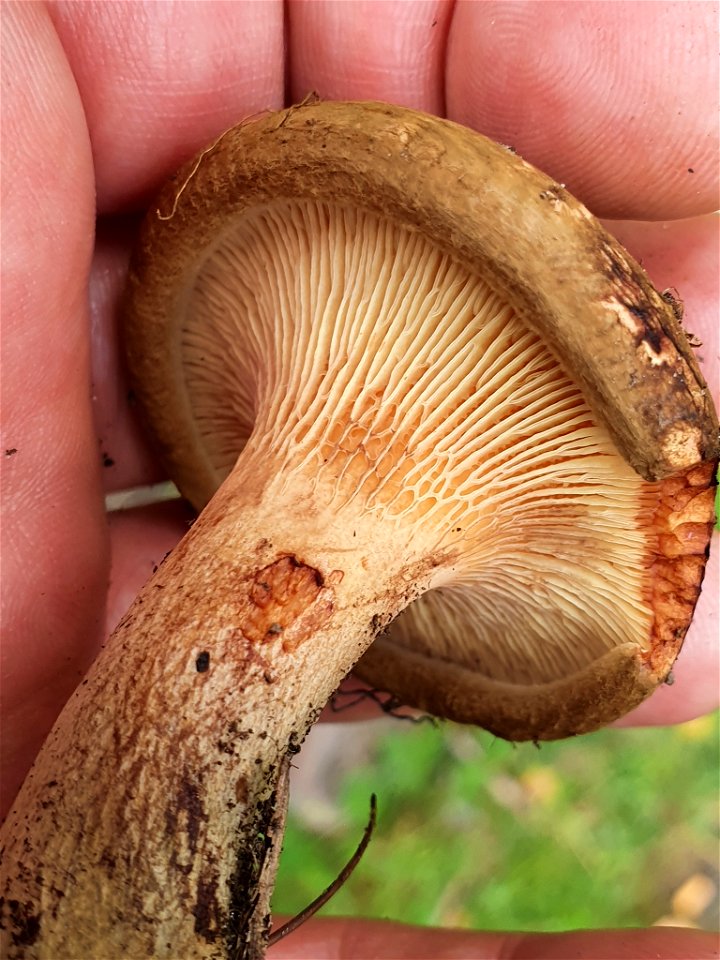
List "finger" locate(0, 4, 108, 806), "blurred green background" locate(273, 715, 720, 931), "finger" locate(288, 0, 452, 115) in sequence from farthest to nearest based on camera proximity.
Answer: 1. "blurred green background" locate(273, 715, 720, 931)
2. "finger" locate(288, 0, 452, 115)
3. "finger" locate(0, 4, 108, 806)

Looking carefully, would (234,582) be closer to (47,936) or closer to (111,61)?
(47,936)

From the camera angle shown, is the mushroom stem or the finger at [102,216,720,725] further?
the finger at [102,216,720,725]

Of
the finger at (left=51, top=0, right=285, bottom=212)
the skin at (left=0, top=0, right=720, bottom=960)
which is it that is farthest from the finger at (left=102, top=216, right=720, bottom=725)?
the finger at (left=51, top=0, right=285, bottom=212)

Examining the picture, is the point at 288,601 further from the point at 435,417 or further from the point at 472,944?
the point at 472,944

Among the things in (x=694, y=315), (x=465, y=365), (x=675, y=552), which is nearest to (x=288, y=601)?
(x=465, y=365)

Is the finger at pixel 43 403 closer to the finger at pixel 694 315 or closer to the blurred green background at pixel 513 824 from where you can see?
the blurred green background at pixel 513 824

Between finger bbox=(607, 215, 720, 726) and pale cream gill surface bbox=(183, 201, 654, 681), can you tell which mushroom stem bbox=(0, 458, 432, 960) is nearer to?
pale cream gill surface bbox=(183, 201, 654, 681)

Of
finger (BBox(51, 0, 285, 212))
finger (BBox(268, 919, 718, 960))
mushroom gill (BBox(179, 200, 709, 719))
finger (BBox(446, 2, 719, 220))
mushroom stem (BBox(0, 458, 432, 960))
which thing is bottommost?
finger (BBox(268, 919, 718, 960))
